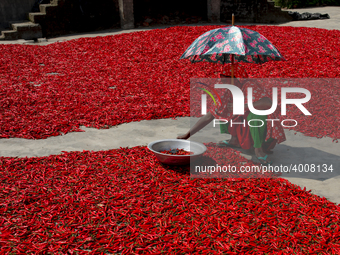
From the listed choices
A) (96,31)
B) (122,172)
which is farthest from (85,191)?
(96,31)

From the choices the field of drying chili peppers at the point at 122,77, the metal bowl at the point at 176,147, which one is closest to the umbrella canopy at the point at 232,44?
the metal bowl at the point at 176,147

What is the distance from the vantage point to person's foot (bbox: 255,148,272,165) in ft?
15.4

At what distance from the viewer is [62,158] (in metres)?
4.90

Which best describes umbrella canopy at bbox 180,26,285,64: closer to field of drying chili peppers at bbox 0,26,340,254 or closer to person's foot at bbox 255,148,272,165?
person's foot at bbox 255,148,272,165

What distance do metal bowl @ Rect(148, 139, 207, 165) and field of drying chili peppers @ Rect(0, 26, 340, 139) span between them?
1688 millimetres

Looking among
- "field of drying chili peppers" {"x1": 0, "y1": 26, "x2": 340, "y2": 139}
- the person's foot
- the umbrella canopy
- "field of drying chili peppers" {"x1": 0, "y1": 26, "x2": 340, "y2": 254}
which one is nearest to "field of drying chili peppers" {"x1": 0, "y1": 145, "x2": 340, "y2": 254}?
"field of drying chili peppers" {"x1": 0, "y1": 26, "x2": 340, "y2": 254}

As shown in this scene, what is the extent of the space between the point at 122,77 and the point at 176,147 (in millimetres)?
4533

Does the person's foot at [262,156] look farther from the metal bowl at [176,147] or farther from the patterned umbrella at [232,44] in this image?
the patterned umbrella at [232,44]

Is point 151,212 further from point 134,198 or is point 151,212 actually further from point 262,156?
point 262,156

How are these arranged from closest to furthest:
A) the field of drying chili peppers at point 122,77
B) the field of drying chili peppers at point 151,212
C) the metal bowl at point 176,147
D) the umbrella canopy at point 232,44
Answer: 1. the field of drying chili peppers at point 151,212
2. the umbrella canopy at point 232,44
3. the metal bowl at point 176,147
4. the field of drying chili peppers at point 122,77

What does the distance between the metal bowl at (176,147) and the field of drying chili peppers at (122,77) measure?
5.54 feet

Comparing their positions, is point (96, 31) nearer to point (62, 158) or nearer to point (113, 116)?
point (113, 116)

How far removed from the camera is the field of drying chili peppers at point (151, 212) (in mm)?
3342

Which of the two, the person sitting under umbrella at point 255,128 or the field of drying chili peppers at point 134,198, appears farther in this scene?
the person sitting under umbrella at point 255,128
